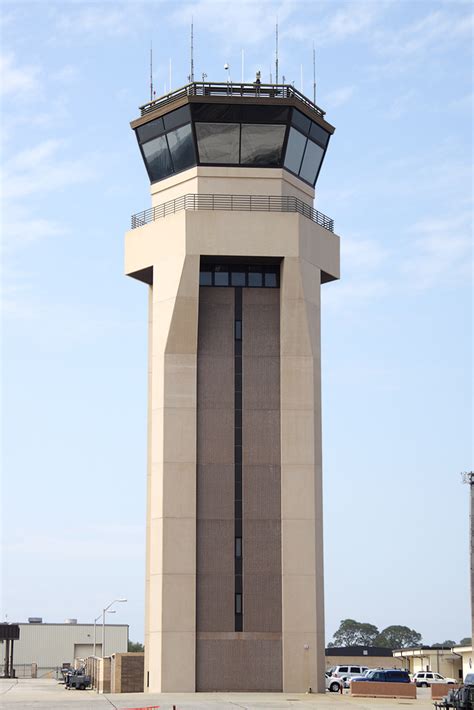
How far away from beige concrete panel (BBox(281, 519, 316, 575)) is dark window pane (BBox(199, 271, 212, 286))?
1402cm

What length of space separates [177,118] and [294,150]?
710 cm

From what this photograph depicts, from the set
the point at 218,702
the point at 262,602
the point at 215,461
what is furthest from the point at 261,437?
the point at 218,702

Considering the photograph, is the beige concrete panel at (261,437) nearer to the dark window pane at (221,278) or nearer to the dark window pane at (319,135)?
the dark window pane at (221,278)

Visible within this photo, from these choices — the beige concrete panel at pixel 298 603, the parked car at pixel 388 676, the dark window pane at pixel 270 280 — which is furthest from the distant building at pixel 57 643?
the dark window pane at pixel 270 280

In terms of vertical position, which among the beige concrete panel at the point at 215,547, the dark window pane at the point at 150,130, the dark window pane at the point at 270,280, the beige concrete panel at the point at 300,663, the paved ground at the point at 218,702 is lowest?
the paved ground at the point at 218,702

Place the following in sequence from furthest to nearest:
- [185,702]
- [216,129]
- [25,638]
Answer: [25,638] < [216,129] < [185,702]

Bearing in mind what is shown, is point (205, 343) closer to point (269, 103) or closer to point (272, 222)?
point (272, 222)

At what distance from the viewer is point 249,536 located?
59438mm

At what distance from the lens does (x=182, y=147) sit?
63906 millimetres

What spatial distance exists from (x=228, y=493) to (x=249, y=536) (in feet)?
8.41

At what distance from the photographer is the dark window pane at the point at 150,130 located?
63812 millimetres

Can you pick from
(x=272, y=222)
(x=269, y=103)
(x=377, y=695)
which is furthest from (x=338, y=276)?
(x=377, y=695)

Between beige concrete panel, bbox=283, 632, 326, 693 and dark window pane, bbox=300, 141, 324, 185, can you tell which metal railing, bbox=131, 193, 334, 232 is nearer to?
dark window pane, bbox=300, 141, 324, 185

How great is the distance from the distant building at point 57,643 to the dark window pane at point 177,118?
94376mm
